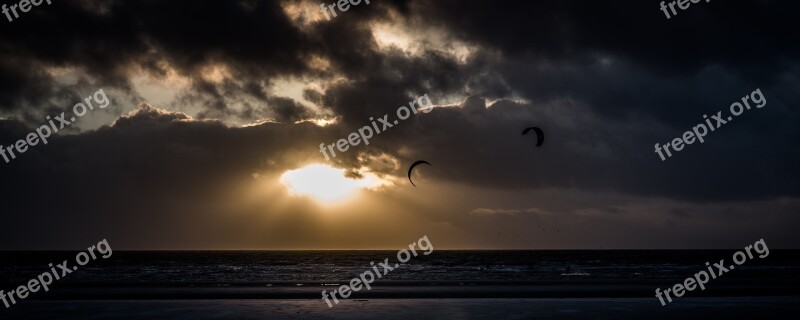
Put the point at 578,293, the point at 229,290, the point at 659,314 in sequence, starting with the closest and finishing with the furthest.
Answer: the point at 659,314
the point at 578,293
the point at 229,290

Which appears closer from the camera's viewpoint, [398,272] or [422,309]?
[422,309]

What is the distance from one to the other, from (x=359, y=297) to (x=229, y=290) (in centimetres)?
987

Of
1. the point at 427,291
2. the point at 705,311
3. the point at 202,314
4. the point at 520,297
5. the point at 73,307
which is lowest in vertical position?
the point at 705,311

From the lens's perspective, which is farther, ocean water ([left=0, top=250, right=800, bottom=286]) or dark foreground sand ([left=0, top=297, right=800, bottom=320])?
ocean water ([left=0, top=250, right=800, bottom=286])

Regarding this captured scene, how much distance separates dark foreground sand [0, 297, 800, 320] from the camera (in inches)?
850

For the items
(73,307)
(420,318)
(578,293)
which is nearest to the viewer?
(420,318)

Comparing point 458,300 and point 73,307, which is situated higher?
point 73,307

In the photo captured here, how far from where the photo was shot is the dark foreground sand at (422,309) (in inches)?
850

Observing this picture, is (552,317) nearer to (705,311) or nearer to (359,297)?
(705,311)

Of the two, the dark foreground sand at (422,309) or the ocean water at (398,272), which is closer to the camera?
the dark foreground sand at (422,309)

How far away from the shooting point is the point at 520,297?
95.8 feet

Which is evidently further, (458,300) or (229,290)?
(229,290)

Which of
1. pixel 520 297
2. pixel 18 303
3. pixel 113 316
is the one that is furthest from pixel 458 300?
pixel 18 303

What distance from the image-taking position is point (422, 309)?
23344 millimetres
